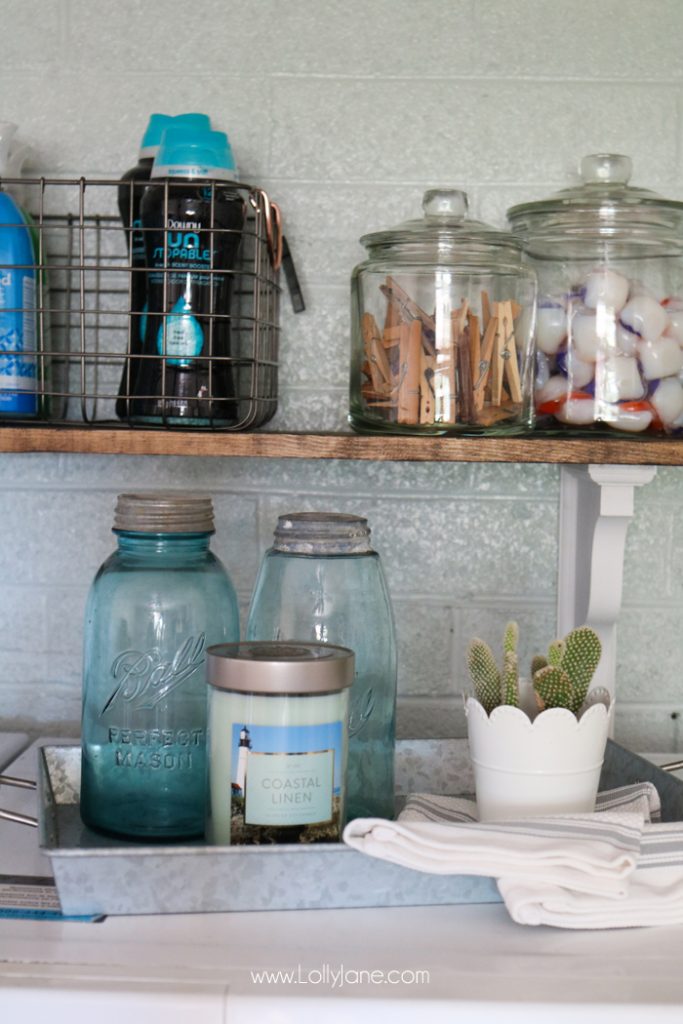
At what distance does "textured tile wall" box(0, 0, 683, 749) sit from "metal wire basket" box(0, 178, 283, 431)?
50 millimetres

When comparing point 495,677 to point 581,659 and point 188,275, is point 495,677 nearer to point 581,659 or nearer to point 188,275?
point 581,659

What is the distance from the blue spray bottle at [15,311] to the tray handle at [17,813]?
1.11 feet

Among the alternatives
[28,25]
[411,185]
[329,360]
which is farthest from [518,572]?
[28,25]

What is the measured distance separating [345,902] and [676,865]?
24 cm

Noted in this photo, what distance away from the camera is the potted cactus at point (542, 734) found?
2.83 feet

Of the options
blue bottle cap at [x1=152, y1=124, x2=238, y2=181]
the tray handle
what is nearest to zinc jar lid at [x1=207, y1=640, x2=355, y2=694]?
the tray handle

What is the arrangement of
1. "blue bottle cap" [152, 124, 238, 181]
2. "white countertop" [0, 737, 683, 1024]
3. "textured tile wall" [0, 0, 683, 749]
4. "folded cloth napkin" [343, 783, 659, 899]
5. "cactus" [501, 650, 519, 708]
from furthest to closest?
"textured tile wall" [0, 0, 683, 749] < "blue bottle cap" [152, 124, 238, 181] < "cactus" [501, 650, 519, 708] < "folded cloth napkin" [343, 783, 659, 899] < "white countertop" [0, 737, 683, 1024]

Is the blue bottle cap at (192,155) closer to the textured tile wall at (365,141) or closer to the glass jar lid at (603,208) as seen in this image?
the textured tile wall at (365,141)

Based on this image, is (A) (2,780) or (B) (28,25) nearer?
(A) (2,780)

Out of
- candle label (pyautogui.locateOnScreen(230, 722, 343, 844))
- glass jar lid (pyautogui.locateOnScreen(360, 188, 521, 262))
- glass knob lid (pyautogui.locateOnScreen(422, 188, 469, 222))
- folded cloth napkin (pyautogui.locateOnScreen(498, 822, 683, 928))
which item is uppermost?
glass knob lid (pyautogui.locateOnScreen(422, 188, 469, 222))

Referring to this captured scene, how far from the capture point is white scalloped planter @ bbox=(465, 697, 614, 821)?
86 centimetres

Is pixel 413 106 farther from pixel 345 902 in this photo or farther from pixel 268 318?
pixel 345 902

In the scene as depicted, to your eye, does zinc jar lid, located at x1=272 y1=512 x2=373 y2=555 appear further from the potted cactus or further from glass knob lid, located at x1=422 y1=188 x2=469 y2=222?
glass knob lid, located at x1=422 y1=188 x2=469 y2=222

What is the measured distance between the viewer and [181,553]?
95 cm
